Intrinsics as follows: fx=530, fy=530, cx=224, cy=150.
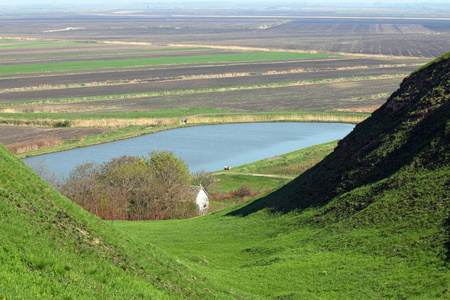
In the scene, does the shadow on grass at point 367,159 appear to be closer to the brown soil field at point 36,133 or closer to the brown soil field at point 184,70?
the brown soil field at point 36,133

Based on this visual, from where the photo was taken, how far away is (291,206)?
37438mm

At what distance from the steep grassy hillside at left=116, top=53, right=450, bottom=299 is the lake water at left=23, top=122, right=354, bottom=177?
107 feet

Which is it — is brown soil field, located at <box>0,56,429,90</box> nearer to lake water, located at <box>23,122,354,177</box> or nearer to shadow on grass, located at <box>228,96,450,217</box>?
lake water, located at <box>23,122,354,177</box>

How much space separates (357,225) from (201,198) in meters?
29.5

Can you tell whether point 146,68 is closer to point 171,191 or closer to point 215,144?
point 215,144

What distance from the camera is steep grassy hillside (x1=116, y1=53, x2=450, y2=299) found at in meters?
23.4

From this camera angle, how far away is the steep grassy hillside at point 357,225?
23422mm

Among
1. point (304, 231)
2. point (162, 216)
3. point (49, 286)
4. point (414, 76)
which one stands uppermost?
point (414, 76)

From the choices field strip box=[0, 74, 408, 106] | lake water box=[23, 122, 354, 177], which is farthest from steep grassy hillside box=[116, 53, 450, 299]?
field strip box=[0, 74, 408, 106]

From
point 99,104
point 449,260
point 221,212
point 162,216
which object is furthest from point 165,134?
point 449,260

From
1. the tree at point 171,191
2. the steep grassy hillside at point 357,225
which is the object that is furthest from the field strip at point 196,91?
the steep grassy hillside at point 357,225

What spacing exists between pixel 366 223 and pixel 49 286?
18.9 metres

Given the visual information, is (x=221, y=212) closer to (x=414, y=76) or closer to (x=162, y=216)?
(x=162, y=216)

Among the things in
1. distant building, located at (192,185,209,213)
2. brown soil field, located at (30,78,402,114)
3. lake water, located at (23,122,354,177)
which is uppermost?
brown soil field, located at (30,78,402,114)
